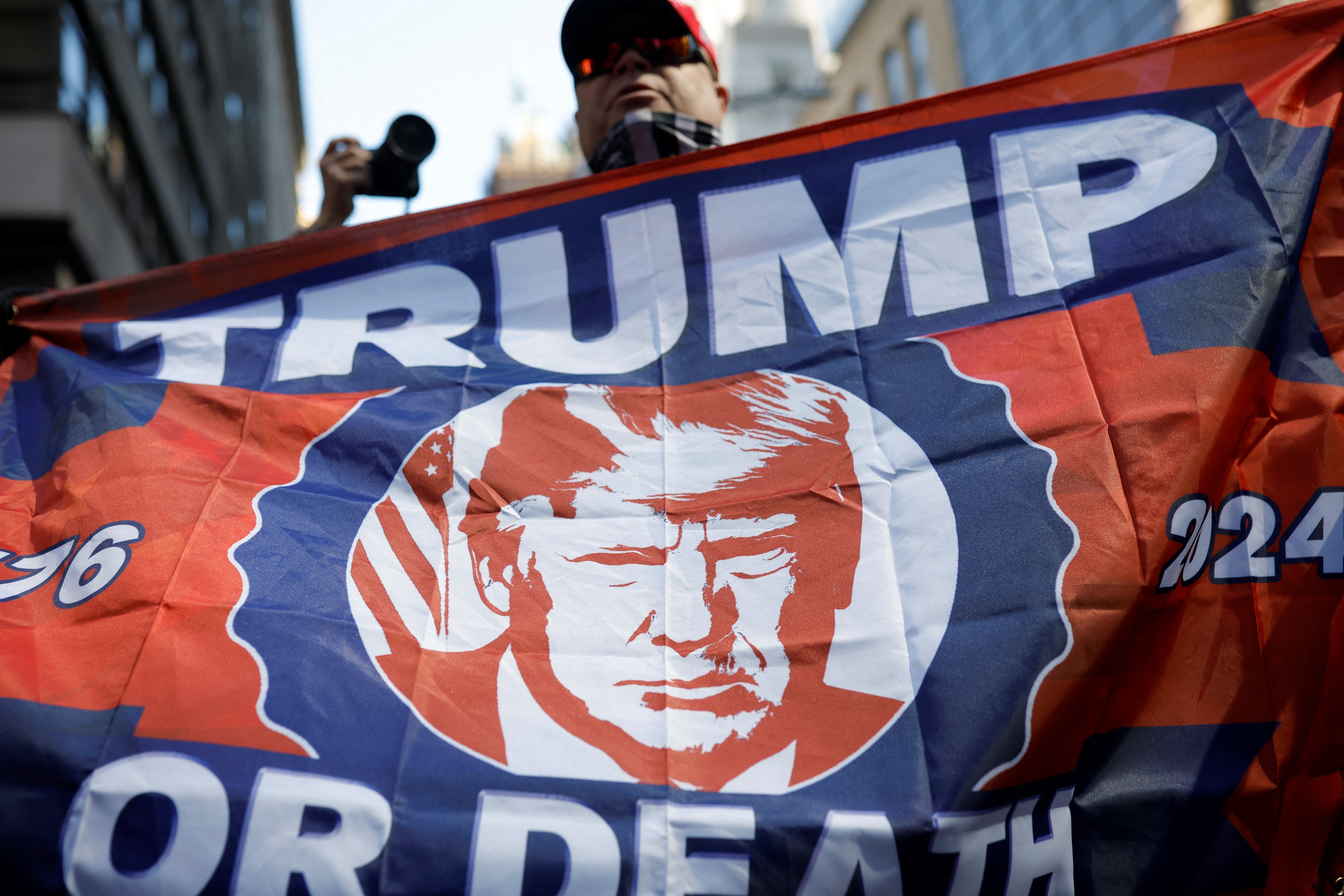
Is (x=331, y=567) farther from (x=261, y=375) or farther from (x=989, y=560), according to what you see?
(x=989, y=560)

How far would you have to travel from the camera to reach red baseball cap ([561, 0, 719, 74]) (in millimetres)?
3516

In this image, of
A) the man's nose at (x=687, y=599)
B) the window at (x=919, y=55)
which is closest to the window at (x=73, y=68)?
the man's nose at (x=687, y=599)

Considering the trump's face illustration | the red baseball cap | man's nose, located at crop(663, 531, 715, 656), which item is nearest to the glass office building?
the red baseball cap

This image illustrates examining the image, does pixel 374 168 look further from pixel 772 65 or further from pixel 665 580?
pixel 772 65

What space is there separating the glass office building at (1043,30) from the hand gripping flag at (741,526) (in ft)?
42.2

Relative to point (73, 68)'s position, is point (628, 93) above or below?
below

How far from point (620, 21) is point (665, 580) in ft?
7.38

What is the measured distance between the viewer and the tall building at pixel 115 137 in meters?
8.98

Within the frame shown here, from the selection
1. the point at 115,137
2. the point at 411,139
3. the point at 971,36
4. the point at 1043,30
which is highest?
the point at 971,36

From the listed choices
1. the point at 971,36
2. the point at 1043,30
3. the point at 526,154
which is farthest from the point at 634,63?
the point at 526,154

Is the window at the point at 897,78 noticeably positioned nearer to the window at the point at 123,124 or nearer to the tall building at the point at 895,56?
the tall building at the point at 895,56

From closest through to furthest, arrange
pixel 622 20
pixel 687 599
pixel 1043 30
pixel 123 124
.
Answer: pixel 687 599
pixel 622 20
pixel 123 124
pixel 1043 30

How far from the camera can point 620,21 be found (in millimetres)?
3543

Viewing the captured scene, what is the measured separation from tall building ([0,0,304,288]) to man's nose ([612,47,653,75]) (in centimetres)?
769
